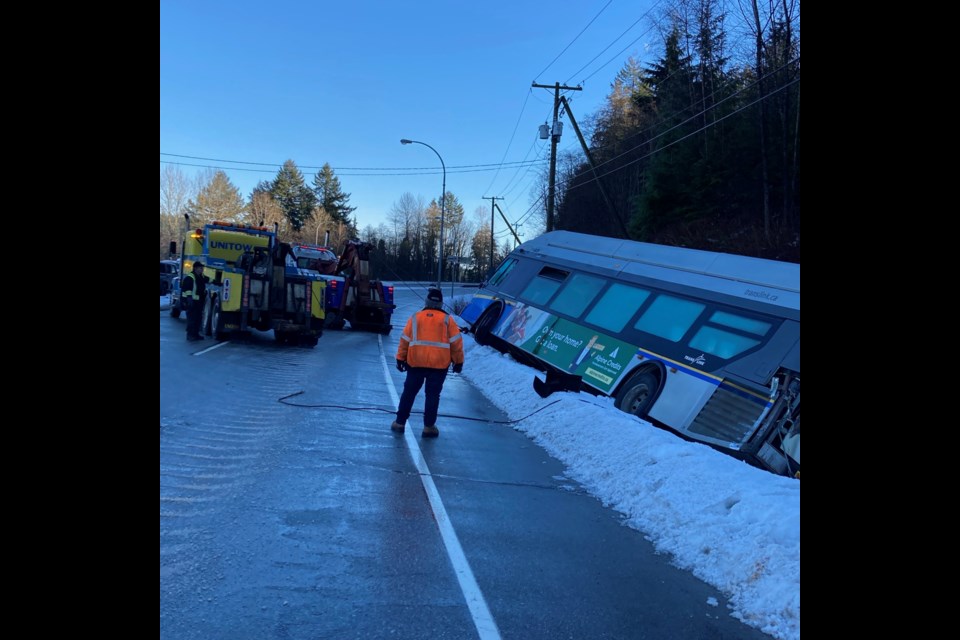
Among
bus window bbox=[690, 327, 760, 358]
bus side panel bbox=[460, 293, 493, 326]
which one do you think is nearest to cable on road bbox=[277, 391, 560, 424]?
bus window bbox=[690, 327, 760, 358]

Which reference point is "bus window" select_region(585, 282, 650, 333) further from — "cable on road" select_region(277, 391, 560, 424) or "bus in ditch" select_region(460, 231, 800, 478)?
"cable on road" select_region(277, 391, 560, 424)

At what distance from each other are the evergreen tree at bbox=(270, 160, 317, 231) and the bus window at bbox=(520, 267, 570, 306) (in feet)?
260

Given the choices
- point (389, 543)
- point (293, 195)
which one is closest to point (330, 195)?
point (293, 195)

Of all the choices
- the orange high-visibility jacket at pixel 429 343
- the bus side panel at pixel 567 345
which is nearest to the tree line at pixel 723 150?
the bus side panel at pixel 567 345

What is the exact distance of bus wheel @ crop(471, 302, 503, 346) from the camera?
16969 millimetres

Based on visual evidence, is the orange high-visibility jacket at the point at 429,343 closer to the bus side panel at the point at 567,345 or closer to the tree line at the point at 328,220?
the bus side panel at the point at 567,345

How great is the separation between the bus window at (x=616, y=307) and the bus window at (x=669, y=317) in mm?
424

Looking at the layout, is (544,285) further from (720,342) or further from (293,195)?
(293,195)

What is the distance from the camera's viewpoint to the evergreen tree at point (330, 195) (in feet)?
301

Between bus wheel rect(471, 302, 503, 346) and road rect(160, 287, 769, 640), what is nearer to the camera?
road rect(160, 287, 769, 640)

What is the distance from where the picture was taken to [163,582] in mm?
3547

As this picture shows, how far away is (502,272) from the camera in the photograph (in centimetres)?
1775
